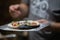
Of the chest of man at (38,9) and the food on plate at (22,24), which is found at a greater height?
the chest of man at (38,9)

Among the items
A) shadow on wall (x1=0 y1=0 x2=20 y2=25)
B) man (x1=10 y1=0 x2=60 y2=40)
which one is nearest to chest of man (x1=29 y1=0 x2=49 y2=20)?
man (x1=10 y1=0 x2=60 y2=40)

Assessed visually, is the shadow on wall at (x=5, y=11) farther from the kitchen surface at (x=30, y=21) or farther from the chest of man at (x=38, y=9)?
the chest of man at (x=38, y=9)

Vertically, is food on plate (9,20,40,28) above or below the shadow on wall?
below

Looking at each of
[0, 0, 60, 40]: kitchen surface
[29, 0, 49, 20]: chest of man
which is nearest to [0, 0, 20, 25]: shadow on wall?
[0, 0, 60, 40]: kitchen surface

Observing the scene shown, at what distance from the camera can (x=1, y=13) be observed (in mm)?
495

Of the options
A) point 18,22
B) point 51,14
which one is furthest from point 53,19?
point 18,22

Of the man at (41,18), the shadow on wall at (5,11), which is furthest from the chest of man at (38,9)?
the shadow on wall at (5,11)

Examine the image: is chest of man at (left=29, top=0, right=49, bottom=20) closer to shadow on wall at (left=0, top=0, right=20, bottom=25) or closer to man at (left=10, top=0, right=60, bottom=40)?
man at (left=10, top=0, right=60, bottom=40)

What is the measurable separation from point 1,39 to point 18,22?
0.09m

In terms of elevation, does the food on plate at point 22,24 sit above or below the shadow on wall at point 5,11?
below

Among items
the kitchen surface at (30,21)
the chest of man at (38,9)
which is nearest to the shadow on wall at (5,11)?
the kitchen surface at (30,21)

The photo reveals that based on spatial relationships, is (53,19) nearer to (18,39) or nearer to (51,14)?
(51,14)

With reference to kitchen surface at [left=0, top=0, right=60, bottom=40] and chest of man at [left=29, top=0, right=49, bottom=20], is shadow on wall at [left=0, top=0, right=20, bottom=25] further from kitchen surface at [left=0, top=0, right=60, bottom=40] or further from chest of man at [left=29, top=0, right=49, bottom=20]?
chest of man at [left=29, top=0, right=49, bottom=20]

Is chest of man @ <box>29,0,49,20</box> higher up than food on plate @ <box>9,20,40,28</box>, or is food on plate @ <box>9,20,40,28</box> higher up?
chest of man @ <box>29,0,49,20</box>
